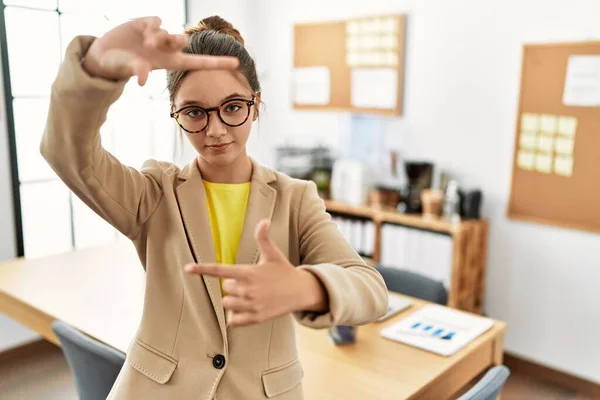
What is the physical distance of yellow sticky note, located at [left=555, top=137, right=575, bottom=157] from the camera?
297 cm

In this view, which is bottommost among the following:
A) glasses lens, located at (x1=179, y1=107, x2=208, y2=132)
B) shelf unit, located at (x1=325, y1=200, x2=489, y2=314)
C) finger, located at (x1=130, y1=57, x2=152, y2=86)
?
shelf unit, located at (x1=325, y1=200, x2=489, y2=314)

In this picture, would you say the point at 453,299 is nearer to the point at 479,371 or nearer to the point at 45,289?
the point at 479,371

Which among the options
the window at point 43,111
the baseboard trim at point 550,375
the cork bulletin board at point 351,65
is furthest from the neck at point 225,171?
the baseboard trim at point 550,375

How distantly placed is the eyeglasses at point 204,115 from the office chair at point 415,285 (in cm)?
146

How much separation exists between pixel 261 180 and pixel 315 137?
3110mm

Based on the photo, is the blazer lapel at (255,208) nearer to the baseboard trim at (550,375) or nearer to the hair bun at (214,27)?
the hair bun at (214,27)

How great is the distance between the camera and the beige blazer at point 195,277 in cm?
96

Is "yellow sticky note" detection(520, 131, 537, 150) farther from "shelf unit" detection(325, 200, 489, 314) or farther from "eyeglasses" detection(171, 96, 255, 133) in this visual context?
"eyeglasses" detection(171, 96, 255, 133)

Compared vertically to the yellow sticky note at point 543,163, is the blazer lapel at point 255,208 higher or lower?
higher

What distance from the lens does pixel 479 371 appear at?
181cm

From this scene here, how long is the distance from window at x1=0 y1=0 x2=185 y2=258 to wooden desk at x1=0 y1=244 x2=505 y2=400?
0.78m

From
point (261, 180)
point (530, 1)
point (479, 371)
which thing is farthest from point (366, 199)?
point (261, 180)

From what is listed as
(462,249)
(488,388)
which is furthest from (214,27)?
(462,249)

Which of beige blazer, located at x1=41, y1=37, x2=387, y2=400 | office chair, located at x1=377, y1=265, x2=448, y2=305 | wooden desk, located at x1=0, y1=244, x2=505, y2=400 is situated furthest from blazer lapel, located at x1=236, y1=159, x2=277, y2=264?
office chair, located at x1=377, y1=265, x2=448, y2=305
